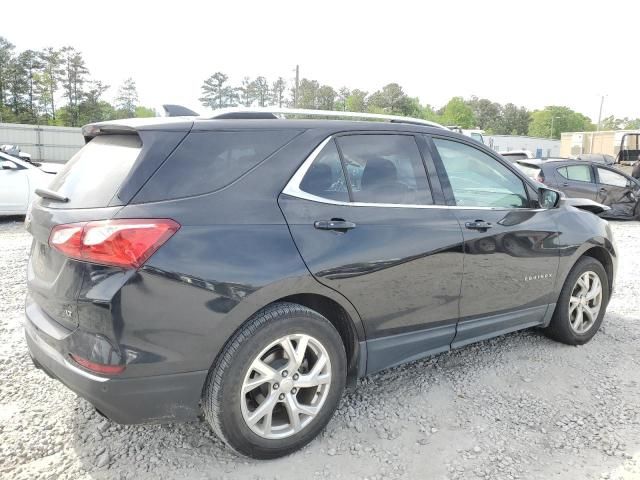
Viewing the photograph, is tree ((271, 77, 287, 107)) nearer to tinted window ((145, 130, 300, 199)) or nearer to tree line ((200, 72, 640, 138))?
tree line ((200, 72, 640, 138))

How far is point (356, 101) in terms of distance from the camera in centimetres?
8162

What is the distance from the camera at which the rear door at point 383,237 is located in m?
2.60

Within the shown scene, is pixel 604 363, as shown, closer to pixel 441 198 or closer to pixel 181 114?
pixel 441 198

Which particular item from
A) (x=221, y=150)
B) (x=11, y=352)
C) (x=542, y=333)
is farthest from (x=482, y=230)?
(x=11, y=352)

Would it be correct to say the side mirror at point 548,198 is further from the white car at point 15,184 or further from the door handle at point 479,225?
the white car at point 15,184

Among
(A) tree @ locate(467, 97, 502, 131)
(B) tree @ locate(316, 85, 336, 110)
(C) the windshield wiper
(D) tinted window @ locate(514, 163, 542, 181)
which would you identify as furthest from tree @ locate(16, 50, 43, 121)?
(A) tree @ locate(467, 97, 502, 131)

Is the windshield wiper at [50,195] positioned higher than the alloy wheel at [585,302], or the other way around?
Result: the windshield wiper at [50,195]

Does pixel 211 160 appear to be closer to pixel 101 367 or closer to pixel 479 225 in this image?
pixel 101 367

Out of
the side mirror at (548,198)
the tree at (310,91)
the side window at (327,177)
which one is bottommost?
the side mirror at (548,198)

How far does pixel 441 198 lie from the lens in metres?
3.18

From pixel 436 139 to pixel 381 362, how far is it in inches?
57.7

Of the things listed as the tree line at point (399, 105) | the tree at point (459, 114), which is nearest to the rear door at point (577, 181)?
the tree line at point (399, 105)

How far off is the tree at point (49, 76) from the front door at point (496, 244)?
6804 cm

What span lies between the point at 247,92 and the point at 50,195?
287 ft
